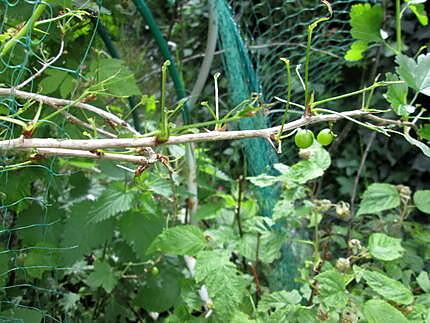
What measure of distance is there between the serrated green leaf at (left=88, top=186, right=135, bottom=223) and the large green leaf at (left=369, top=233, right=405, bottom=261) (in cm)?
49

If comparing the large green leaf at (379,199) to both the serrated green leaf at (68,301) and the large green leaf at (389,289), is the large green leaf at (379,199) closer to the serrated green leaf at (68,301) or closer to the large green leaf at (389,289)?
the large green leaf at (389,289)

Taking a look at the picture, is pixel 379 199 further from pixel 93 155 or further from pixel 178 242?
pixel 93 155

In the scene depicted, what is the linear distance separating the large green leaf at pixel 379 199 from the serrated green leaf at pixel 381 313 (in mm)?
398

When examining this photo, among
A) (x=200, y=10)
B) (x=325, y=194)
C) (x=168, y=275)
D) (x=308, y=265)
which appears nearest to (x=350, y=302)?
(x=308, y=265)

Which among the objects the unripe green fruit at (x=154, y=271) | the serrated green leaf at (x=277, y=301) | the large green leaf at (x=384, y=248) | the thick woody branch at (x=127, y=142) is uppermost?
the thick woody branch at (x=127, y=142)

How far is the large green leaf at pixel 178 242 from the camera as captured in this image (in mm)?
1115

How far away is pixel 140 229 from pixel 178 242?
0.12 metres

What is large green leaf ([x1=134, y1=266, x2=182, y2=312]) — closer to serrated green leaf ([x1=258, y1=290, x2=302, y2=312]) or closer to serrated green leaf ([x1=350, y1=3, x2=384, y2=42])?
serrated green leaf ([x1=258, y1=290, x2=302, y2=312])

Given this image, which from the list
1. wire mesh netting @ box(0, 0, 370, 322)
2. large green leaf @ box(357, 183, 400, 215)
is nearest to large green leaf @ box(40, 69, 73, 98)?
wire mesh netting @ box(0, 0, 370, 322)

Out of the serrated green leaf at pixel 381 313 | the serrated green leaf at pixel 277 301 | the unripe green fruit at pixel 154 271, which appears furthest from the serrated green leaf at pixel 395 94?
the unripe green fruit at pixel 154 271

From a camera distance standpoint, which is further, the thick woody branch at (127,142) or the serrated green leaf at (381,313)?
the serrated green leaf at (381,313)

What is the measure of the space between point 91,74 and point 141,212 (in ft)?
1.02

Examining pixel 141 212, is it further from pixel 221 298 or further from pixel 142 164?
pixel 142 164

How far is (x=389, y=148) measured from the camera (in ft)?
9.15
